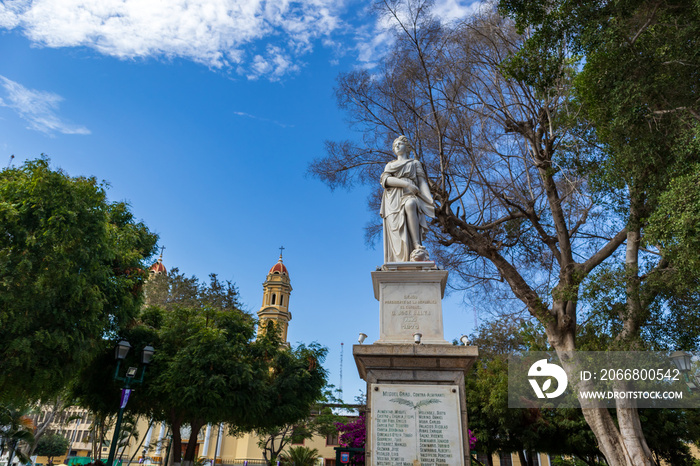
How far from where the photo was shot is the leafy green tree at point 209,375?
44.9 feet

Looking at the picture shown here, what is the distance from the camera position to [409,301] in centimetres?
696

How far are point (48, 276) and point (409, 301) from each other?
8.58 m

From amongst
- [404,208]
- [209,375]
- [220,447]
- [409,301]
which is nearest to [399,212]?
[404,208]

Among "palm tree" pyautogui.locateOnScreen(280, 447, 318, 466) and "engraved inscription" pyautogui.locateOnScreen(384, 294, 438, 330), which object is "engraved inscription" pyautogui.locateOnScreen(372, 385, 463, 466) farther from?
"palm tree" pyautogui.locateOnScreen(280, 447, 318, 466)

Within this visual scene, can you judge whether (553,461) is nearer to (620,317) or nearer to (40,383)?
(620,317)

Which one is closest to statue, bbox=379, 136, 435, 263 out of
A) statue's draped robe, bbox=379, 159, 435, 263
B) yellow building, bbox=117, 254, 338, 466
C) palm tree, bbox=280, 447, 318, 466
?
statue's draped robe, bbox=379, 159, 435, 263

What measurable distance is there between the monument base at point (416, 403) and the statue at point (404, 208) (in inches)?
66.3

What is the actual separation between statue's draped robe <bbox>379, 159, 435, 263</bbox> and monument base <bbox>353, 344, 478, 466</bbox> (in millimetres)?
1809

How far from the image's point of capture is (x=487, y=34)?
14328 millimetres

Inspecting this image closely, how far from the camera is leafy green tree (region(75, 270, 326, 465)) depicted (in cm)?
1368

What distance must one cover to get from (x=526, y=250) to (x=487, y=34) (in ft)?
24.0

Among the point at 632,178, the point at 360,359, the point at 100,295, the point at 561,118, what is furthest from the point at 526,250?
the point at 100,295

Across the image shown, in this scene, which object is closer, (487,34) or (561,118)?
(561,118)

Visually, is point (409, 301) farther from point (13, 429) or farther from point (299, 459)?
point (299, 459)
